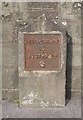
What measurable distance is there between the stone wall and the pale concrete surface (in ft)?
1.00

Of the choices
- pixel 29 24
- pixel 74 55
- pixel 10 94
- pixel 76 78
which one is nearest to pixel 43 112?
pixel 10 94

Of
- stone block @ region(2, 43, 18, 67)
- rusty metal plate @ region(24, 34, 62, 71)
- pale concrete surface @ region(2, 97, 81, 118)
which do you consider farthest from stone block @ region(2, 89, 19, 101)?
rusty metal plate @ region(24, 34, 62, 71)

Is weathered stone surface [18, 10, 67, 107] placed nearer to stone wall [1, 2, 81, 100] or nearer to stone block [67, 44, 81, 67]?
stone wall [1, 2, 81, 100]

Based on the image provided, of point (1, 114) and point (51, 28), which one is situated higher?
point (51, 28)

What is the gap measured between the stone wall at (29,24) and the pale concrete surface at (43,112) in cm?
31

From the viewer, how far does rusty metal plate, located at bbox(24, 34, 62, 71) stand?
18.4ft

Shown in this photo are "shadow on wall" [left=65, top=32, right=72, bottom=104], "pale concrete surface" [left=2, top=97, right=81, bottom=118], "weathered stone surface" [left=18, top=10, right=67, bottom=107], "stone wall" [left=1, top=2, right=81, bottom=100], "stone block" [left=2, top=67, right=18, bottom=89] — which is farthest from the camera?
"stone block" [left=2, top=67, right=18, bottom=89]

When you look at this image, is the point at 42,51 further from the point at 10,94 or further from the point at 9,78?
the point at 10,94

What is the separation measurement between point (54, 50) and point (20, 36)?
598 millimetres

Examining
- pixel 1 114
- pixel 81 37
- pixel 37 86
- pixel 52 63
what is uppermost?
pixel 81 37

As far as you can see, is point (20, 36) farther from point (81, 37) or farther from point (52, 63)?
point (81, 37)

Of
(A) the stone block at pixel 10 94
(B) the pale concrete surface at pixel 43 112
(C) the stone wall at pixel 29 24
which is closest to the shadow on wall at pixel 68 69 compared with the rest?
(C) the stone wall at pixel 29 24

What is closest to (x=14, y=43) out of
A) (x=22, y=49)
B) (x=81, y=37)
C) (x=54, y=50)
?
(x=22, y=49)

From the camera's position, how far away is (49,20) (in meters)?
5.55
